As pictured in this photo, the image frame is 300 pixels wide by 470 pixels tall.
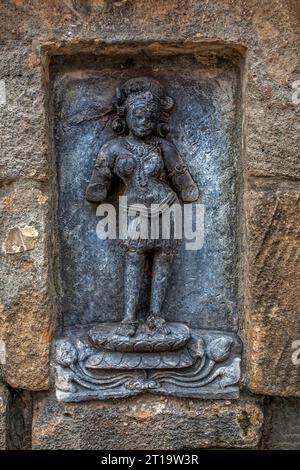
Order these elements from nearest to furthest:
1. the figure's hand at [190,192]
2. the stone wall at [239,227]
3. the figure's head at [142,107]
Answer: the stone wall at [239,227]
the figure's head at [142,107]
the figure's hand at [190,192]

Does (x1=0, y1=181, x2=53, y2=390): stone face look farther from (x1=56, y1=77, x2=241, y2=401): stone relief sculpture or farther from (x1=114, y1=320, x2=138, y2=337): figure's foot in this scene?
(x1=114, y1=320, x2=138, y2=337): figure's foot

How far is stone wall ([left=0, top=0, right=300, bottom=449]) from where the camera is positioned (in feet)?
6.97

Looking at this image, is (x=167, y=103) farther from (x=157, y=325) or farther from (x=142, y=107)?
(x=157, y=325)

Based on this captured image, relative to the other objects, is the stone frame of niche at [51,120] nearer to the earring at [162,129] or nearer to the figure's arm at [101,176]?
the figure's arm at [101,176]

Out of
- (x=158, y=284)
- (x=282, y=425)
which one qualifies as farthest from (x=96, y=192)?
(x=282, y=425)

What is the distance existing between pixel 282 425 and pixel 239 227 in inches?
29.6

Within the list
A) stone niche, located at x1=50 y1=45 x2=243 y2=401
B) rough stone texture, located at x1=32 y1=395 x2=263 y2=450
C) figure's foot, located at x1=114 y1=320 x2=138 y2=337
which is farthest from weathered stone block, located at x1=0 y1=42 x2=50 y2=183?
rough stone texture, located at x1=32 y1=395 x2=263 y2=450

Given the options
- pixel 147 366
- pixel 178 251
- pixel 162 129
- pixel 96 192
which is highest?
pixel 162 129

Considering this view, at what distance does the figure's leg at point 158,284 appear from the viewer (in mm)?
2336

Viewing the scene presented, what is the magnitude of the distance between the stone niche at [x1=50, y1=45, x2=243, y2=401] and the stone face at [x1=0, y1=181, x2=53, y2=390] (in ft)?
0.35

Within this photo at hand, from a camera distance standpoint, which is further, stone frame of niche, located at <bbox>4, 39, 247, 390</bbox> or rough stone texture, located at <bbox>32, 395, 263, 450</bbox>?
rough stone texture, located at <bbox>32, 395, 263, 450</bbox>

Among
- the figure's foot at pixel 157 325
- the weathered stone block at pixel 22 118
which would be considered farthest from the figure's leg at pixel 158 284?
the weathered stone block at pixel 22 118

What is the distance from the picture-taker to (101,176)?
2316 mm
